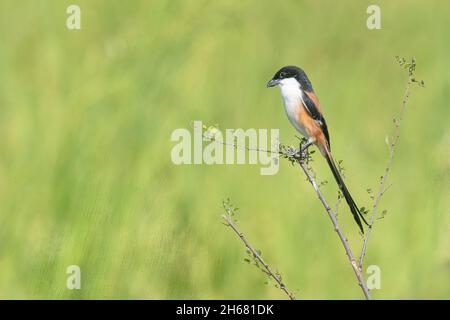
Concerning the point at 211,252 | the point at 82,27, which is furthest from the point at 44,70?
the point at 211,252

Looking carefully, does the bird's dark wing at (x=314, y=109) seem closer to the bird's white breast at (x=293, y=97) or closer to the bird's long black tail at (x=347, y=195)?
the bird's white breast at (x=293, y=97)

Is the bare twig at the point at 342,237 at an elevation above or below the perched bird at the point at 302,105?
below

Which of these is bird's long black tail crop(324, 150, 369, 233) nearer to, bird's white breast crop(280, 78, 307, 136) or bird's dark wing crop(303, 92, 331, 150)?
bird's dark wing crop(303, 92, 331, 150)

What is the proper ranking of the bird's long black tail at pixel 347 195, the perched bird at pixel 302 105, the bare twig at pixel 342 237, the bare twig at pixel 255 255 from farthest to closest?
the perched bird at pixel 302 105 < the bird's long black tail at pixel 347 195 < the bare twig at pixel 255 255 < the bare twig at pixel 342 237

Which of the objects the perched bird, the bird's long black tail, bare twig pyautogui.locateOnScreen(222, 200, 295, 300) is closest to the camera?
bare twig pyautogui.locateOnScreen(222, 200, 295, 300)

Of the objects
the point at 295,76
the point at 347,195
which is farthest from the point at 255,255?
the point at 295,76

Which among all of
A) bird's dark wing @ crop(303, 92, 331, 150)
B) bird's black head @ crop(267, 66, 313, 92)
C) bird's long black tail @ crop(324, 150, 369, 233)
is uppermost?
bird's black head @ crop(267, 66, 313, 92)

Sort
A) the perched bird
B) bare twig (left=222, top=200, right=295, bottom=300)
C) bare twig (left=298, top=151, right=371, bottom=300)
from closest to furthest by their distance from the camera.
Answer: bare twig (left=298, top=151, right=371, bottom=300), bare twig (left=222, top=200, right=295, bottom=300), the perched bird

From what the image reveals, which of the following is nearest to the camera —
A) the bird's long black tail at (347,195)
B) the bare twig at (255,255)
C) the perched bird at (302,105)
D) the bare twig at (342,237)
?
the bare twig at (342,237)

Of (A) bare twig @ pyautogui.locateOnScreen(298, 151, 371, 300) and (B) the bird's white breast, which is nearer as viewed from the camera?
(A) bare twig @ pyautogui.locateOnScreen(298, 151, 371, 300)

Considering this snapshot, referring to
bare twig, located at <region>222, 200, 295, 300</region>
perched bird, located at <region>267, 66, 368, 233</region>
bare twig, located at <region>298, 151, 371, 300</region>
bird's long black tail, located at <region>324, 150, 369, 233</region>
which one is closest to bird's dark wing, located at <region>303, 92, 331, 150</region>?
perched bird, located at <region>267, 66, 368, 233</region>

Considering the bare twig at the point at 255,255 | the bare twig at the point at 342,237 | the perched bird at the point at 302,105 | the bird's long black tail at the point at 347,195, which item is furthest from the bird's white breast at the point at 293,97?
the bare twig at the point at 255,255

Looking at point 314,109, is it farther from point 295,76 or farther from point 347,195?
point 347,195

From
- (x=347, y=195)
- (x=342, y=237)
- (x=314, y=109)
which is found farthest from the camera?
(x=314, y=109)
